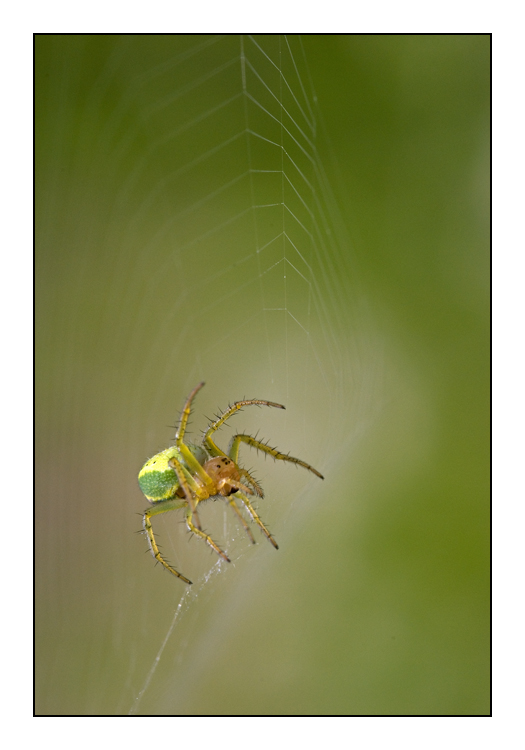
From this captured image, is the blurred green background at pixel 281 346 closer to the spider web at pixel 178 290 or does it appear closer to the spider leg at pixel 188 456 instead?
the spider web at pixel 178 290

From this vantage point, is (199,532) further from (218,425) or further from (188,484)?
(218,425)

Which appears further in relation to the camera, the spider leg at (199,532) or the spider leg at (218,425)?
the spider leg at (218,425)

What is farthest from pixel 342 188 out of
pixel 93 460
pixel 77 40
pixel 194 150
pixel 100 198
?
pixel 93 460

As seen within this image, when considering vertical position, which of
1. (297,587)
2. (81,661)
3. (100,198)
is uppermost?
(100,198)

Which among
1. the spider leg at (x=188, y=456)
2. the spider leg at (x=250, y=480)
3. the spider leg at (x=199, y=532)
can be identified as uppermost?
the spider leg at (x=188, y=456)

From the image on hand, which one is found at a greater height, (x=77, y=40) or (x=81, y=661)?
(x=77, y=40)

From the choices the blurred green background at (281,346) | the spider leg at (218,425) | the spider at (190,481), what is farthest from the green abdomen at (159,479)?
the blurred green background at (281,346)

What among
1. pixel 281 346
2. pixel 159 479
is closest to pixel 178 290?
pixel 281 346

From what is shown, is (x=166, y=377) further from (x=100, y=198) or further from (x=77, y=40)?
(x=77, y=40)
